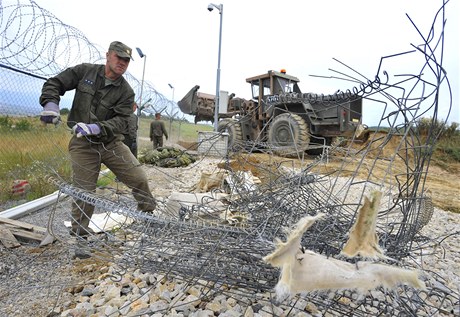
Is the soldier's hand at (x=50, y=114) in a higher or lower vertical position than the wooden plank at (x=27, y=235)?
higher

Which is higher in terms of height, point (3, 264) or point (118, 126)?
point (118, 126)

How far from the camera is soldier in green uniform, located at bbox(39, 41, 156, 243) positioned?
2760 millimetres

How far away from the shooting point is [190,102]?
12.6m

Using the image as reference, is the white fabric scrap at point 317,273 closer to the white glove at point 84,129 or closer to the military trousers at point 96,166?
the military trousers at point 96,166

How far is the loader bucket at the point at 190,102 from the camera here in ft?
40.7

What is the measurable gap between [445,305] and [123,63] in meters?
3.03

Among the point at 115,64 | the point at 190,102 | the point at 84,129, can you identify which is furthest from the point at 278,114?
the point at 84,129

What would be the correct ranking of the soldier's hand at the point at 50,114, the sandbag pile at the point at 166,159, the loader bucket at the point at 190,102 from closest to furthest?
the soldier's hand at the point at 50,114, the sandbag pile at the point at 166,159, the loader bucket at the point at 190,102

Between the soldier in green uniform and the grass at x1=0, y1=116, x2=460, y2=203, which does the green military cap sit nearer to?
the soldier in green uniform

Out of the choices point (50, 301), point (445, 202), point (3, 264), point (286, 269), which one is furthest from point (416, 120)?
point (445, 202)

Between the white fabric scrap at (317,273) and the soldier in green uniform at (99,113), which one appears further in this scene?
the soldier in green uniform at (99,113)

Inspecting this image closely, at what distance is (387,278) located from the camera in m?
0.91

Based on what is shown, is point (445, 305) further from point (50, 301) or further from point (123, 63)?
point (123, 63)

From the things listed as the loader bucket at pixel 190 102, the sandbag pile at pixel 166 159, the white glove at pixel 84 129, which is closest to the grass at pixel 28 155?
the white glove at pixel 84 129
